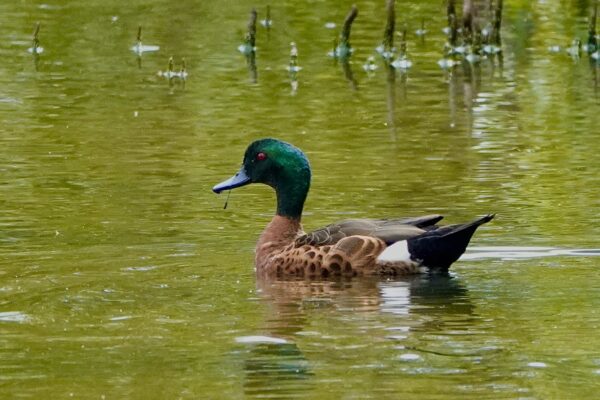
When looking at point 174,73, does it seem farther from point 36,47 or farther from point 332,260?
point 332,260

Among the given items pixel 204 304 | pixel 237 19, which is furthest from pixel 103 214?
pixel 237 19

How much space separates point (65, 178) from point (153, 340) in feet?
19.9

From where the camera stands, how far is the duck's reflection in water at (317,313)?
8.16 metres

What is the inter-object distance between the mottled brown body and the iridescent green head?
1.85 ft

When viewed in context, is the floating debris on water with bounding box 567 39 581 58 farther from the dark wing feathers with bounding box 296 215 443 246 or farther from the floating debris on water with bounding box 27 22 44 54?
the dark wing feathers with bounding box 296 215 443 246

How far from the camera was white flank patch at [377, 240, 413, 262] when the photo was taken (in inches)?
428

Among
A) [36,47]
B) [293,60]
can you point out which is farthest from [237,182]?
[36,47]

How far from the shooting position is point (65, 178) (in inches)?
586

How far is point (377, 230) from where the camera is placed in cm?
1098

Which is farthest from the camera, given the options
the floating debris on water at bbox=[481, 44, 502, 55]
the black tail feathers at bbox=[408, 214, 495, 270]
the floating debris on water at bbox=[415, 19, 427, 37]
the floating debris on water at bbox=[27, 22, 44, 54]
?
the floating debris on water at bbox=[415, 19, 427, 37]

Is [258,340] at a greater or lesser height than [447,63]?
greater

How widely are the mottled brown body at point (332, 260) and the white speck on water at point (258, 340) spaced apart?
1.91 meters

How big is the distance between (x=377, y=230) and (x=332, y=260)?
1.15 feet

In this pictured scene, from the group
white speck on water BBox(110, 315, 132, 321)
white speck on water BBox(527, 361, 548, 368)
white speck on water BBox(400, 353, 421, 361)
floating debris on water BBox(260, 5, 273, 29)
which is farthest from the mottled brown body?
floating debris on water BBox(260, 5, 273, 29)
